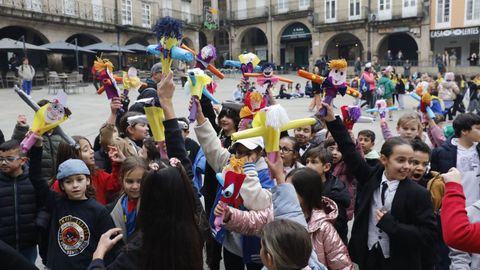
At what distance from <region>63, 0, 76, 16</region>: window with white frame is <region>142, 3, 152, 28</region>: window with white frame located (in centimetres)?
620

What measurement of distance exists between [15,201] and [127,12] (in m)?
28.5

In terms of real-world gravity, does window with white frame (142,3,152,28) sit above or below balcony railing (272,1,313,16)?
below

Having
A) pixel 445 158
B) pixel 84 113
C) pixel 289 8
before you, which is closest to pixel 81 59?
pixel 84 113

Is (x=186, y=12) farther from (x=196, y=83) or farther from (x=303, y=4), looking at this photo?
(x=196, y=83)

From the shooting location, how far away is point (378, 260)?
269cm

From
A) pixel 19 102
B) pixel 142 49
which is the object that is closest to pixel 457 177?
pixel 19 102

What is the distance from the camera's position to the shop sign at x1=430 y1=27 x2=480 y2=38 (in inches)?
1115

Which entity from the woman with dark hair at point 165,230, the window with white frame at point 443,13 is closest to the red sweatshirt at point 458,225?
the woman with dark hair at point 165,230

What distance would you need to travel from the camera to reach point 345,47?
3597cm

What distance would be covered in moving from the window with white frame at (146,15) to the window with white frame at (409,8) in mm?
19255

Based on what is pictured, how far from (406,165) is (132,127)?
Answer: 287 centimetres

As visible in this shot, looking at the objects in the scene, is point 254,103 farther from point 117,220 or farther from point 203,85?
point 117,220

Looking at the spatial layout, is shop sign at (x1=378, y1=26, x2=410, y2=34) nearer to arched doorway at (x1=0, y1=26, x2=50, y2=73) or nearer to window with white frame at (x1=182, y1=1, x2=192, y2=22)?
window with white frame at (x1=182, y1=1, x2=192, y2=22)

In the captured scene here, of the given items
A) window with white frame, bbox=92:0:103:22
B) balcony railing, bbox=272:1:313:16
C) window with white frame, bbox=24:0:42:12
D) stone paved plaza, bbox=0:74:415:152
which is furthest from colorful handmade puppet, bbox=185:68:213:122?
balcony railing, bbox=272:1:313:16
